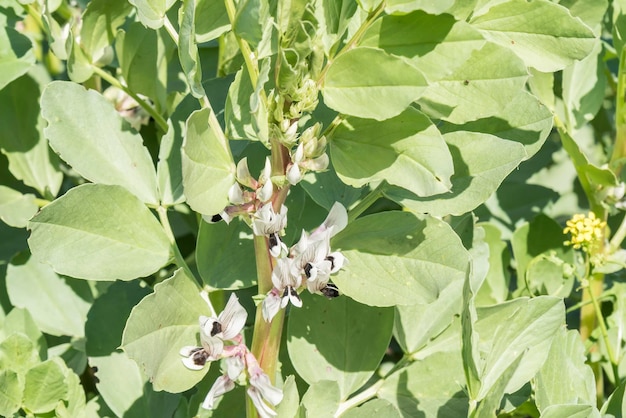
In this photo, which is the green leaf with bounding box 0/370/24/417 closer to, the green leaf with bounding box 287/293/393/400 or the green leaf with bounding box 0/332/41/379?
the green leaf with bounding box 0/332/41/379

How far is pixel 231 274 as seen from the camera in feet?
3.45

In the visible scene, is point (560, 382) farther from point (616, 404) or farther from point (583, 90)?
point (583, 90)

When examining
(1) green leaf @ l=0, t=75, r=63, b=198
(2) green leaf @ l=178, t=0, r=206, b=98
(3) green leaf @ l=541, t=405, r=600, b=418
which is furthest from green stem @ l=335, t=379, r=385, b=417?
(1) green leaf @ l=0, t=75, r=63, b=198

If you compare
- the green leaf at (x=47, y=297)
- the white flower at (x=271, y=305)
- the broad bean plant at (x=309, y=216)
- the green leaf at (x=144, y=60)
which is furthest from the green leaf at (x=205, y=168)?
the green leaf at (x=47, y=297)

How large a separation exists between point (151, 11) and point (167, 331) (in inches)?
13.2

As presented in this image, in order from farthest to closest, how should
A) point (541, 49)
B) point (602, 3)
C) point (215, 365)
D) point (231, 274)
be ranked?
point (602, 3) < point (215, 365) < point (231, 274) < point (541, 49)

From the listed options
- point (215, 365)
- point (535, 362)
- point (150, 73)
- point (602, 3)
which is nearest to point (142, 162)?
point (150, 73)

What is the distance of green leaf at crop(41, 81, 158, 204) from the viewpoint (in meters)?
1.03

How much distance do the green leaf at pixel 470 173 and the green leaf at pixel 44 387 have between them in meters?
0.44

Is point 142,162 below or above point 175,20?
below

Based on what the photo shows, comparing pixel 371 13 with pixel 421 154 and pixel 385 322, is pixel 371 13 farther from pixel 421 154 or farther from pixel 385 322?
pixel 385 322

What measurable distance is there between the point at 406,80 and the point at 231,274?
393 mm

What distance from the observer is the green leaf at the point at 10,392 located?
3.12 feet

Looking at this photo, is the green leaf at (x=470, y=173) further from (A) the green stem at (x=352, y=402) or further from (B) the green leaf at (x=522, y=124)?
(A) the green stem at (x=352, y=402)
